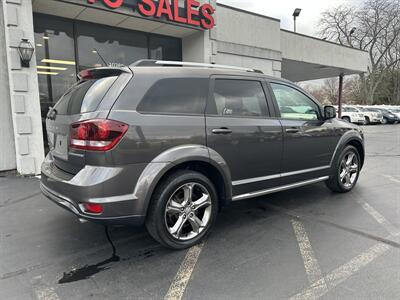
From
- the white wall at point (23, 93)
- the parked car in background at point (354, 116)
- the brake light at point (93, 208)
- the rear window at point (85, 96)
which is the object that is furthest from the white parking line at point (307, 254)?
the parked car in background at point (354, 116)

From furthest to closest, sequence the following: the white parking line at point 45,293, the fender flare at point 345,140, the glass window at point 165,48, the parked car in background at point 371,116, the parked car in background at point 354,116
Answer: the parked car in background at point 371,116 < the parked car in background at point 354,116 < the glass window at point 165,48 < the fender flare at point 345,140 < the white parking line at point 45,293

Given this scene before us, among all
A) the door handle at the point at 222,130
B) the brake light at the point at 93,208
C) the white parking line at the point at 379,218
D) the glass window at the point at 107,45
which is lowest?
the white parking line at the point at 379,218

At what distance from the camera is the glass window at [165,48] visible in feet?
30.8

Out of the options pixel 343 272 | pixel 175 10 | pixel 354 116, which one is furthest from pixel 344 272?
pixel 354 116

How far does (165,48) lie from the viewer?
9.72 metres

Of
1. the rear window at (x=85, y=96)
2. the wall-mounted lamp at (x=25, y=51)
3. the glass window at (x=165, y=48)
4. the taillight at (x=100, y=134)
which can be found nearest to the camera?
the taillight at (x=100, y=134)

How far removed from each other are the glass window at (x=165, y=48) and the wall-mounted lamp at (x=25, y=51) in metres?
3.74

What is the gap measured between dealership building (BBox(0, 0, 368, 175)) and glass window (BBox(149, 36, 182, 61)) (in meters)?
0.03

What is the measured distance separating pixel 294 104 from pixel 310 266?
224cm

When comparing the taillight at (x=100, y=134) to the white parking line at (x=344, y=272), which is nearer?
the white parking line at (x=344, y=272)

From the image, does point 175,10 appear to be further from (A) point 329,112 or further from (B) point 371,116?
(B) point 371,116

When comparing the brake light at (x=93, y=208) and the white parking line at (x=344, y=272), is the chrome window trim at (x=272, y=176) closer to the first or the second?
the white parking line at (x=344, y=272)

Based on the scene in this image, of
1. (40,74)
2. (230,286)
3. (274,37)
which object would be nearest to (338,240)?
(230,286)

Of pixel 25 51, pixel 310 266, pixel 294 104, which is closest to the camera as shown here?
pixel 310 266
